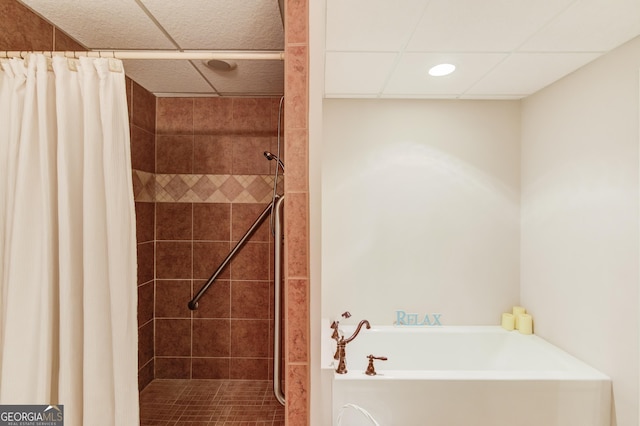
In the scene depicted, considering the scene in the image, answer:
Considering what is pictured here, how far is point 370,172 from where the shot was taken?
219 cm

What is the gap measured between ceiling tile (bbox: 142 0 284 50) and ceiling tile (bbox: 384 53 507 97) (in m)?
0.66

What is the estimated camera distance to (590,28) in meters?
1.35

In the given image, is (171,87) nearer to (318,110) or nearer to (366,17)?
(366,17)

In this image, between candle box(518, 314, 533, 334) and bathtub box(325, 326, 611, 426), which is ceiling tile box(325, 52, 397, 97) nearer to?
bathtub box(325, 326, 611, 426)

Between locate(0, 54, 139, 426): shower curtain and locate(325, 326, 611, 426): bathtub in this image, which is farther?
locate(325, 326, 611, 426): bathtub

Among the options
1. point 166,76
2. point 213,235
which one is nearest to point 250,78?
point 166,76

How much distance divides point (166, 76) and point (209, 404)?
1.92 m

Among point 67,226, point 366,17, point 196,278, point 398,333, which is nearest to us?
point 67,226

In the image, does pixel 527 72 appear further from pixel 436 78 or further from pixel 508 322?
pixel 508 322

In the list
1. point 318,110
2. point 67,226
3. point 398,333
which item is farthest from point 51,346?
point 398,333

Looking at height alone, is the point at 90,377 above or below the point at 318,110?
below

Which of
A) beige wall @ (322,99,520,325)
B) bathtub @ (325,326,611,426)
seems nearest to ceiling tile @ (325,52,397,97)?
beige wall @ (322,99,520,325)

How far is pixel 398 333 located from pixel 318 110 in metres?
1.62

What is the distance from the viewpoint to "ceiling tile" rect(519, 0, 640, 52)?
1.23 metres
